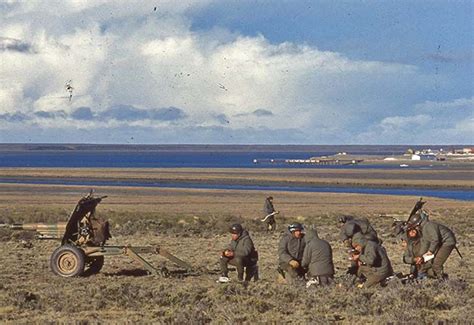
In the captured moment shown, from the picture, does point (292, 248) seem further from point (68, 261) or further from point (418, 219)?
point (68, 261)

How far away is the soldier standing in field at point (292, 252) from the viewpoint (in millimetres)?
17859

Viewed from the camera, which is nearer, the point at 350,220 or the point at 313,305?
the point at 313,305

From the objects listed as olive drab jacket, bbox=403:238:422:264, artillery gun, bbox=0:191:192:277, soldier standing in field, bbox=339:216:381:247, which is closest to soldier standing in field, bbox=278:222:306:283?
soldier standing in field, bbox=339:216:381:247

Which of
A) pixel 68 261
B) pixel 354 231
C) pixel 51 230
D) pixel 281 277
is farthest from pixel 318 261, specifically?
pixel 51 230

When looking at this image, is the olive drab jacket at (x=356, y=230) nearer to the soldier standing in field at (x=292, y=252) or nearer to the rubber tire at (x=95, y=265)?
the soldier standing in field at (x=292, y=252)

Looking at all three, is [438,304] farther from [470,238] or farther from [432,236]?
[470,238]

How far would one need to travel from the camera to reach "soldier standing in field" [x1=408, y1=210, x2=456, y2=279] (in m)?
17.8

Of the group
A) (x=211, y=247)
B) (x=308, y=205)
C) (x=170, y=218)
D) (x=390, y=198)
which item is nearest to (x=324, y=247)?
(x=211, y=247)

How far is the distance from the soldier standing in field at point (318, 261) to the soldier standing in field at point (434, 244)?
195cm

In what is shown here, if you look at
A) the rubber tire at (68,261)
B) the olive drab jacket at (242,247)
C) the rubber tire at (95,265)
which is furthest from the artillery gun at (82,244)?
the olive drab jacket at (242,247)

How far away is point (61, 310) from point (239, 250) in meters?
4.74

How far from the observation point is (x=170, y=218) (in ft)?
145

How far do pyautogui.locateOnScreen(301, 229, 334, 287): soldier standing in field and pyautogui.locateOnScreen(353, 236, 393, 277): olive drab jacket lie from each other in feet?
2.13

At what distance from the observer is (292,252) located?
18.0 meters
